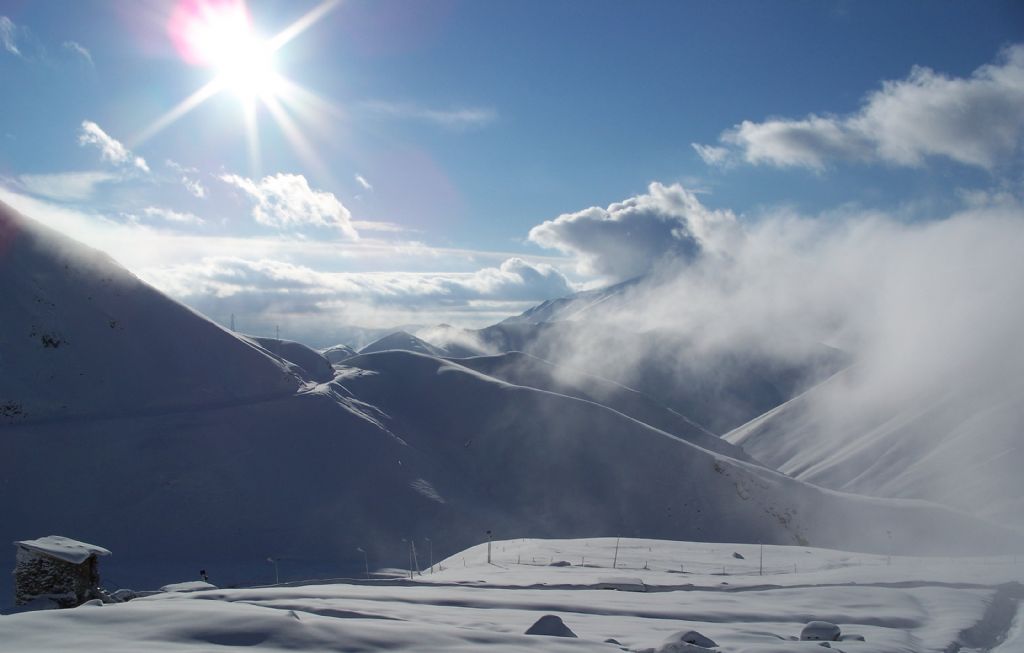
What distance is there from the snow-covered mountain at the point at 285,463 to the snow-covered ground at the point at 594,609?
33.7m

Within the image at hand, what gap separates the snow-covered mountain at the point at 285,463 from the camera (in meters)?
76.8

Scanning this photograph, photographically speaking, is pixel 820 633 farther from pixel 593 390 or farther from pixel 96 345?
pixel 593 390

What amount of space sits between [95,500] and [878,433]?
141148 millimetres

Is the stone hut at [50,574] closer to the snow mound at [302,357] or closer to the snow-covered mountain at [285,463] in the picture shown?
the snow-covered mountain at [285,463]

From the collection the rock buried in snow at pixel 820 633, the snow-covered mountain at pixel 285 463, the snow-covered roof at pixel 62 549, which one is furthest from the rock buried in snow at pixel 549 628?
the snow-covered mountain at pixel 285 463

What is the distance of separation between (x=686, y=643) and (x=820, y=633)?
664cm

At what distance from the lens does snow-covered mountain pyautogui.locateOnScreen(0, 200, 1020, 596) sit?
76750 mm

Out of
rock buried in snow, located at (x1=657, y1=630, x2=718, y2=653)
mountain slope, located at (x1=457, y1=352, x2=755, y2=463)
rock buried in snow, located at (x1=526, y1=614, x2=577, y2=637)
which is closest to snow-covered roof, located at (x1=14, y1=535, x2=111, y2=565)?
rock buried in snow, located at (x1=526, y1=614, x2=577, y2=637)

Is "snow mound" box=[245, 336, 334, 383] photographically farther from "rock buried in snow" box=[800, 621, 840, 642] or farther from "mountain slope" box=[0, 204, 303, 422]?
"rock buried in snow" box=[800, 621, 840, 642]

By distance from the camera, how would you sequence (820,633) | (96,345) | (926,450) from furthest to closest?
1. (926,450)
2. (96,345)
3. (820,633)

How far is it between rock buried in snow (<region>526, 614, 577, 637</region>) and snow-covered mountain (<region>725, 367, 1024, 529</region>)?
355 feet

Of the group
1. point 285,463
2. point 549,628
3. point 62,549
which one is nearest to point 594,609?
point 549,628

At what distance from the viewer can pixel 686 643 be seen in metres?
21.5

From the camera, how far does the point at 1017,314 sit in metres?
194
